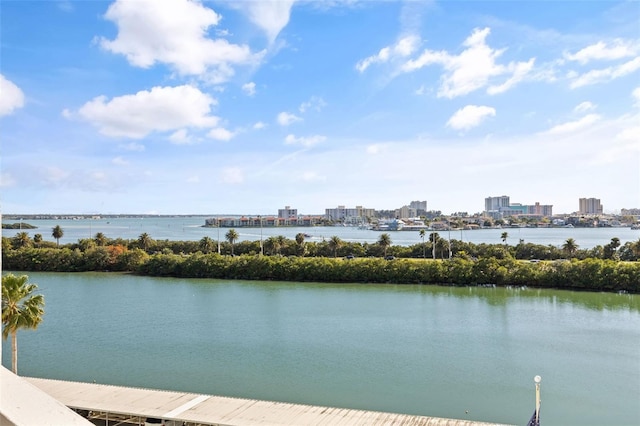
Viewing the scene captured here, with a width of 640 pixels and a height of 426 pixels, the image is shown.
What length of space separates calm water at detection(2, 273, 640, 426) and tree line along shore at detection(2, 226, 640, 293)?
226 centimetres

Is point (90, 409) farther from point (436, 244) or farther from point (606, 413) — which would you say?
point (436, 244)

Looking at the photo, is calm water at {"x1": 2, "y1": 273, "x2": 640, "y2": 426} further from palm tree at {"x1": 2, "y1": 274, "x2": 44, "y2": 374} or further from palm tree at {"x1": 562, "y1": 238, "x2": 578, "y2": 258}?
palm tree at {"x1": 562, "y1": 238, "x2": 578, "y2": 258}

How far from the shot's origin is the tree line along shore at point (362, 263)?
32812mm

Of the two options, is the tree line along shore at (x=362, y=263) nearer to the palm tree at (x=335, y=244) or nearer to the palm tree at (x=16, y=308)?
the palm tree at (x=335, y=244)

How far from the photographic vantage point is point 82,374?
16000 millimetres

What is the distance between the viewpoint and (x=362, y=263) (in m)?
36.4

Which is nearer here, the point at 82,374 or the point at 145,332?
the point at 82,374

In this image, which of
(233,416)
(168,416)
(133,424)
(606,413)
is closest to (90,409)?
(133,424)

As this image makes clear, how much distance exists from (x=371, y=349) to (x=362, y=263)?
705 inches

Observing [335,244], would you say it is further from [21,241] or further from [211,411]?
[211,411]

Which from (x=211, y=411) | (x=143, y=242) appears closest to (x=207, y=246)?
(x=143, y=242)

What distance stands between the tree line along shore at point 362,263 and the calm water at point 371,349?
7.41 ft

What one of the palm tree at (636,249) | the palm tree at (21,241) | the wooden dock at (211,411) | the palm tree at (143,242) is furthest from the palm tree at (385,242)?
the wooden dock at (211,411)

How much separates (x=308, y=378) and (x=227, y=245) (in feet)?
127
